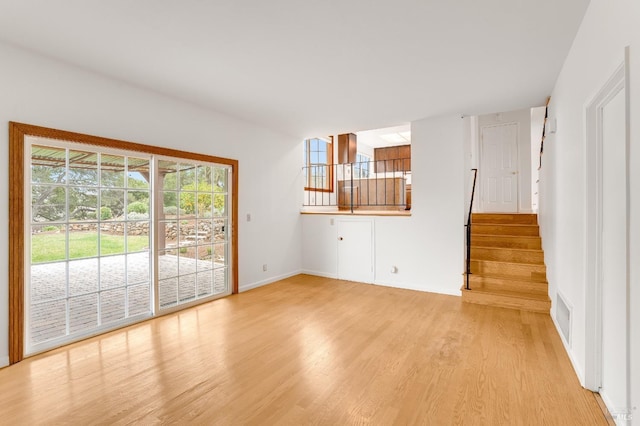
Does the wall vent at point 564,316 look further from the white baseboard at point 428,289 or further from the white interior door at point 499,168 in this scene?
the white interior door at point 499,168

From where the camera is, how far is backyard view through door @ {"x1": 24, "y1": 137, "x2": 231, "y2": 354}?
2.86m

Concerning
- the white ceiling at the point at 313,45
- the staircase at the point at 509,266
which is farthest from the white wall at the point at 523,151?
the white ceiling at the point at 313,45

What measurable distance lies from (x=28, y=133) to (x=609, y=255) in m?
4.56

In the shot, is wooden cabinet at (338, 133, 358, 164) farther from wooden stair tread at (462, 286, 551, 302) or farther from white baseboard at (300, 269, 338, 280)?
wooden stair tread at (462, 286, 551, 302)

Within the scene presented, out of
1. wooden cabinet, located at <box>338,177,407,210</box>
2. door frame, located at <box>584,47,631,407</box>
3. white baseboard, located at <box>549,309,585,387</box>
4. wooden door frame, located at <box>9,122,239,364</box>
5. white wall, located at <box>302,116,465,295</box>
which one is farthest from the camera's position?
wooden cabinet, located at <box>338,177,407,210</box>

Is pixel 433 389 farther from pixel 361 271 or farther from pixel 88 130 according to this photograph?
pixel 88 130

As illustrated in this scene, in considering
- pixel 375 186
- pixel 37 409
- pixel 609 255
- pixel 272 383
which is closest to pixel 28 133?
pixel 37 409

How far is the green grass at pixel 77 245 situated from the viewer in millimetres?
2830

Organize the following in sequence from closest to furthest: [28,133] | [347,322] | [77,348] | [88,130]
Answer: [28,133] → [77,348] → [88,130] → [347,322]

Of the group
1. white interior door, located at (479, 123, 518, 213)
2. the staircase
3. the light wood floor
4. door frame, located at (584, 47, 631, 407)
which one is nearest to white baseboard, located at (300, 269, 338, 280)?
the light wood floor

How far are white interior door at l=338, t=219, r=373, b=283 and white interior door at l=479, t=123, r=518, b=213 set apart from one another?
2.87m

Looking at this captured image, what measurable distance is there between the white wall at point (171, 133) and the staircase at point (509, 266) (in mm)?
3198

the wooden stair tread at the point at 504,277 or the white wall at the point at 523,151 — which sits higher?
the white wall at the point at 523,151

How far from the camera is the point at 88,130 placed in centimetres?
309
